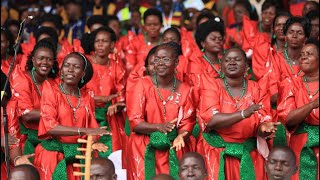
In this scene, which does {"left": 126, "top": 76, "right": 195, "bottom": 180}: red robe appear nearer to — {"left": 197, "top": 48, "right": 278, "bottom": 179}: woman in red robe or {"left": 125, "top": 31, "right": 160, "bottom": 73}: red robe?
{"left": 197, "top": 48, "right": 278, "bottom": 179}: woman in red robe

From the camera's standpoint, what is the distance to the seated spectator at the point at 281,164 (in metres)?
8.59

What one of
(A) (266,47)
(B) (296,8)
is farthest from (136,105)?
(B) (296,8)

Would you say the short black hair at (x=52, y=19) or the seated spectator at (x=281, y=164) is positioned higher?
the short black hair at (x=52, y=19)

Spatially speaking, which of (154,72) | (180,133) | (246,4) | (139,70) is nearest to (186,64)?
(139,70)

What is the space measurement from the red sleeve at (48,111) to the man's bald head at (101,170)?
3.14ft

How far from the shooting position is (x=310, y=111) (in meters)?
9.32

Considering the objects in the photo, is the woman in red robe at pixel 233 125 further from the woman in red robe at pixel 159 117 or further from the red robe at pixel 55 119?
the red robe at pixel 55 119

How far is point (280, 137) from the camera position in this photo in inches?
391

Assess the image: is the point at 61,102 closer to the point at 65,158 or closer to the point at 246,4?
the point at 65,158

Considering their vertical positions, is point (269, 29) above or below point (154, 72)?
above

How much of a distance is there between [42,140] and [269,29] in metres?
4.45

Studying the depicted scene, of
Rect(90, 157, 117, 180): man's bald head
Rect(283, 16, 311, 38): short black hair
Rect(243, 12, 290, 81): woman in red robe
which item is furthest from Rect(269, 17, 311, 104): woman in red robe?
Rect(90, 157, 117, 180): man's bald head

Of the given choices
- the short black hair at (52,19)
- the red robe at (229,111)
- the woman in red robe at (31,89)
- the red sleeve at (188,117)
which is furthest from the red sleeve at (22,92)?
the short black hair at (52,19)

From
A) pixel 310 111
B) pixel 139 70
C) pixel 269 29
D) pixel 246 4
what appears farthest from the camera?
pixel 246 4
